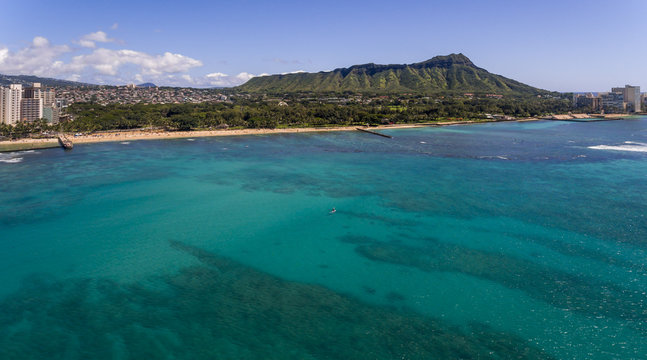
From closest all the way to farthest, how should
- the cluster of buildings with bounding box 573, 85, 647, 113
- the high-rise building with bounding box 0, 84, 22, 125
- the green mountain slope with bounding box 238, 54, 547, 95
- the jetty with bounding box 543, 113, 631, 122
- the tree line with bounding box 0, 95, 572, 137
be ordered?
the high-rise building with bounding box 0, 84, 22, 125
the tree line with bounding box 0, 95, 572, 137
the jetty with bounding box 543, 113, 631, 122
the cluster of buildings with bounding box 573, 85, 647, 113
the green mountain slope with bounding box 238, 54, 547, 95

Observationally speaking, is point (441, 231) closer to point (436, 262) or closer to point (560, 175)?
point (436, 262)

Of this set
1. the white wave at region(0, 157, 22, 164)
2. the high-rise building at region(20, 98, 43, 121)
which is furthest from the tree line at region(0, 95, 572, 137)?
the white wave at region(0, 157, 22, 164)

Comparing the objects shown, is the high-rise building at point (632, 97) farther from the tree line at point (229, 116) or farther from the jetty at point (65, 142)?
the jetty at point (65, 142)

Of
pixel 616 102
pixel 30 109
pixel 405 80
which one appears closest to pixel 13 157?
pixel 30 109

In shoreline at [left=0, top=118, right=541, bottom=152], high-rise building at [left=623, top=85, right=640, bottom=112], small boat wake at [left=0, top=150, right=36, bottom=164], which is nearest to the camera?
small boat wake at [left=0, top=150, right=36, bottom=164]

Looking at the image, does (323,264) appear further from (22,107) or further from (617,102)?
(617,102)

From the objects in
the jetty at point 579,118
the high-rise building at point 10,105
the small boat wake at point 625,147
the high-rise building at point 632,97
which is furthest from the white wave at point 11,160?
the high-rise building at point 632,97

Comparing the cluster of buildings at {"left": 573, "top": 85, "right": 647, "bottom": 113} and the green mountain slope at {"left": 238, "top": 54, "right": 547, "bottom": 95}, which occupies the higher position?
the green mountain slope at {"left": 238, "top": 54, "right": 547, "bottom": 95}

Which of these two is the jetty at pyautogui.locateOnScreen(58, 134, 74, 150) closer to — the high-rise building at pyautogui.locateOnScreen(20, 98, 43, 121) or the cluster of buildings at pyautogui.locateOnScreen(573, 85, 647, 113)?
Result: the high-rise building at pyautogui.locateOnScreen(20, 98, 43, 121)

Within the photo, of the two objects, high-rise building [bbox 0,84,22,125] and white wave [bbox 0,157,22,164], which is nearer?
white wave [bbox 0,157,22,164]
